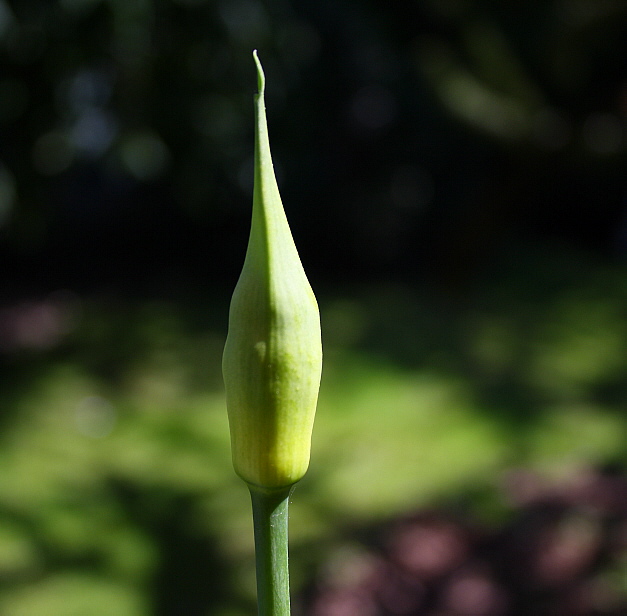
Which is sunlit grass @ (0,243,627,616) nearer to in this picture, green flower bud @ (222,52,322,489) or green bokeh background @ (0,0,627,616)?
green bokeh background @ (0,0,627,616)

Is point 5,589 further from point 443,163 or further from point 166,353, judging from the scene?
point 443,163

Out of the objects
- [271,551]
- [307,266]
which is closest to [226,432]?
[307,266]

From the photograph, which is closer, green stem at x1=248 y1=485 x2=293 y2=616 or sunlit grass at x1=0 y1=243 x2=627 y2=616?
green stem at x1=248 y1=485 x2=293 y2=616

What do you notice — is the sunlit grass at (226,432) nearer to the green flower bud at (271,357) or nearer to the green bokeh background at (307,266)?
the green bokeh background at (307,266)

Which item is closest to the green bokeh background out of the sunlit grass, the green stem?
the sunlit grass

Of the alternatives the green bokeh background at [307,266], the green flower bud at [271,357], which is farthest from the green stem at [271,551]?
the green bokeh background at [307,266]
